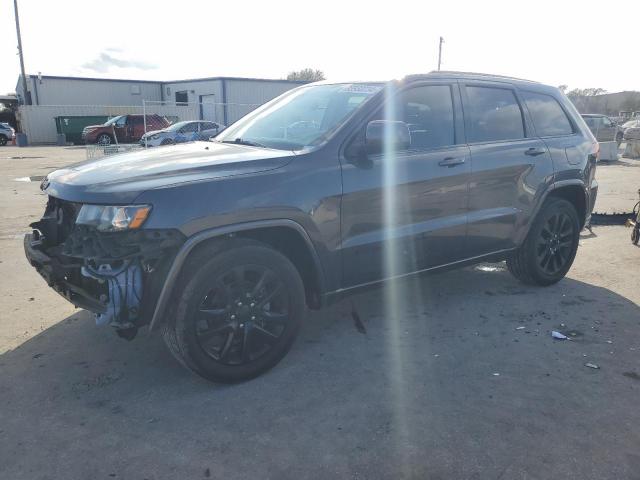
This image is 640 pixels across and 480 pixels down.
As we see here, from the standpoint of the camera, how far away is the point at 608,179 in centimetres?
1375

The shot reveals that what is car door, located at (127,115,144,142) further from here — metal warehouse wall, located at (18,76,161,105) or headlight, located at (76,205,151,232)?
headlight, located at (76,205,151,232)

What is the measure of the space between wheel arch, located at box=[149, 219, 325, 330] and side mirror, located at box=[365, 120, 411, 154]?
2.38 feet

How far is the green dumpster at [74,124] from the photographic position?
33.2 meters

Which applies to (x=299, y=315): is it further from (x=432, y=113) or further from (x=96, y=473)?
(x=432, y=113)


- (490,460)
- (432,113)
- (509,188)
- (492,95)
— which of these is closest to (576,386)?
(490,460)

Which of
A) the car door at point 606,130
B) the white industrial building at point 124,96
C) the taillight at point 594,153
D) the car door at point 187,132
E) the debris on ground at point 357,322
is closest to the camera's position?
the debris on ground at point 357,322

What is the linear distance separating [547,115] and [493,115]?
31.6 inches

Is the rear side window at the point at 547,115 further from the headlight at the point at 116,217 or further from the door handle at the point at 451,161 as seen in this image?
the headlight at the point at 116,217

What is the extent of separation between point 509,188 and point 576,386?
1770mm

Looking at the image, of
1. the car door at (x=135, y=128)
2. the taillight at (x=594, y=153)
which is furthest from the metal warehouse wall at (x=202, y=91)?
the taillight at (x=594, y=153)

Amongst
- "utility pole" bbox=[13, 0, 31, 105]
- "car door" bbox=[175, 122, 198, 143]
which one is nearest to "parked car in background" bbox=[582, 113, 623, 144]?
"car door" bbox=[175, 122, 198, 143]

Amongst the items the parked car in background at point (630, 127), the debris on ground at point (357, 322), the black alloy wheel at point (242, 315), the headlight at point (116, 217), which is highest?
the parked car in background at point (630, 127)

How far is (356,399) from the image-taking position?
3.09m

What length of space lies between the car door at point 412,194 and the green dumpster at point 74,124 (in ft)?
110
